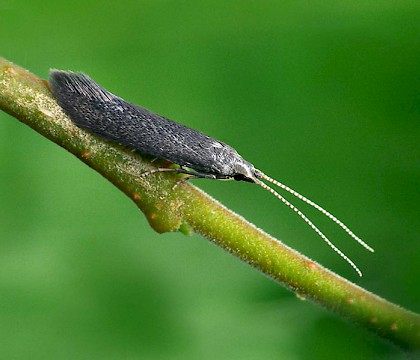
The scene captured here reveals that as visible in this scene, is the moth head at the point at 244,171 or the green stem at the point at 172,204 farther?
the moth head at the point at 244,171

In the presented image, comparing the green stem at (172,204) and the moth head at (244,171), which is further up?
the moth head at (244,171)

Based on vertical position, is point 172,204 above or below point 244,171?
below

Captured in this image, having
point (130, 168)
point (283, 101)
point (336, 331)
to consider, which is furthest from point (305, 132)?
point (130, 168)

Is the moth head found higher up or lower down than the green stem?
higher up

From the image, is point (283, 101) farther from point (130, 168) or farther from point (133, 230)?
point (130, 168)

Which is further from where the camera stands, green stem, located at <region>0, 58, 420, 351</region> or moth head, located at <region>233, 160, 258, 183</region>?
moth head, located at <region>233, 160, 258, 183</region>

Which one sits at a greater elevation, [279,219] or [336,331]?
[279,219]

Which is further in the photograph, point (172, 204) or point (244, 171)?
point (244, 171)

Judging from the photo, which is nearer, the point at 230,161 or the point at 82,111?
the point at 82,111
